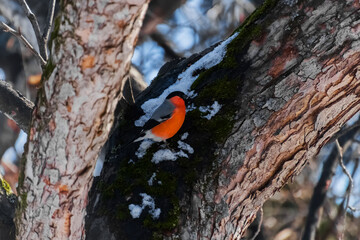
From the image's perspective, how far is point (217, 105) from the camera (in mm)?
2557

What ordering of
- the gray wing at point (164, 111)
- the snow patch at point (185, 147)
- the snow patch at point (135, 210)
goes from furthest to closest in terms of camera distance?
1. the gray wing at point (164, 111)
2. the snow patch at point (185, 147)
3. the snow patch at point (135, 210)

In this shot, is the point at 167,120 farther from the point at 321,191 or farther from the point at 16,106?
the point at 321,191

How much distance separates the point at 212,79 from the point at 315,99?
0.66 m

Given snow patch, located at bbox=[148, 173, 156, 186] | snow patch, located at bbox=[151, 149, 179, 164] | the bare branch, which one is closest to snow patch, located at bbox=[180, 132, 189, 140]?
snow patch, located at bbox=[151, 149, 179, 164]

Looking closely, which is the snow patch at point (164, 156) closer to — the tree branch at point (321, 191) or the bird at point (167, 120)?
the bird at point (167, 120)

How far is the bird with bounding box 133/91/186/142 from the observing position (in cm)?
260

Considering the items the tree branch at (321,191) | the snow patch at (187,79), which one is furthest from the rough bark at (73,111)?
the tree branch at (321,191)

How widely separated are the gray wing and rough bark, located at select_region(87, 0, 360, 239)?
204 millimetres

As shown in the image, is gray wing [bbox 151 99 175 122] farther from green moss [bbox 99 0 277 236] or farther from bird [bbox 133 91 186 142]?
green moss [bbox 99 0 277 236]

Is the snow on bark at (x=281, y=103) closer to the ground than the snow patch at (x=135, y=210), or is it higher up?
higher up

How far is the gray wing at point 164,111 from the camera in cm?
264

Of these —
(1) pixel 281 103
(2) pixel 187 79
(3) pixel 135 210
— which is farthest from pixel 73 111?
(2) pixel 187 79

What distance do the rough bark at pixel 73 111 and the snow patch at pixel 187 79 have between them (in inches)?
41.2

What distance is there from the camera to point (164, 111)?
2732 mm
